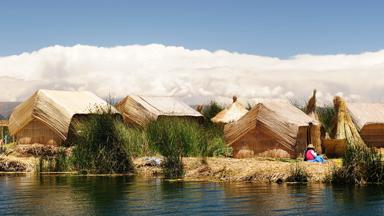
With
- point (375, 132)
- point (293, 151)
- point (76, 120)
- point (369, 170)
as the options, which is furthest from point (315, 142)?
point (76, 120)

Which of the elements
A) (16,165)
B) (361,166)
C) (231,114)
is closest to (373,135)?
(231,114)

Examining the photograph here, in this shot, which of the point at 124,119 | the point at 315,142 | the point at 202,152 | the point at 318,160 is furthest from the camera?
the point at 124,119

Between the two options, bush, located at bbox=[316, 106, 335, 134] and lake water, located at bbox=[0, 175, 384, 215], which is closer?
lake water, located at bbox=[0, 175, 384, 215]

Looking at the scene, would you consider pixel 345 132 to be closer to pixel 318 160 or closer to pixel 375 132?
pixel 375 132

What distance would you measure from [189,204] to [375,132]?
1595 cm

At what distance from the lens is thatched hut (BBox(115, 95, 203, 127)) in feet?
107

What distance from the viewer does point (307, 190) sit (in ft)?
56.5

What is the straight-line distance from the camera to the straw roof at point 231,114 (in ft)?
113

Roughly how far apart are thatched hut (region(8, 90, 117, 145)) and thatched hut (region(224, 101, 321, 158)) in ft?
21.8

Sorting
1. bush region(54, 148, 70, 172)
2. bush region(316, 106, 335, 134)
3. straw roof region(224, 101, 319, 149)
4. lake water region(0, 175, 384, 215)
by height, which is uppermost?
bush region(316, 106, 335, 134)

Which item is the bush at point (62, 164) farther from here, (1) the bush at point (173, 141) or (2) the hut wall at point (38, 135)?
(2) the hut wall at point (38, 135)

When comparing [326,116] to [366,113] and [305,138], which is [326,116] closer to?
[366,113]

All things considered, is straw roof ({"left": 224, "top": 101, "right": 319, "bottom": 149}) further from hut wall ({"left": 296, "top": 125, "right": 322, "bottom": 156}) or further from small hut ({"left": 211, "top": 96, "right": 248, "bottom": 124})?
small hut ({"left": 211, "top": 96, "right": 248, "bottom": 124})

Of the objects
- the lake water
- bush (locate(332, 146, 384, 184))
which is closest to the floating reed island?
bush (locate(332, 146, 384, 184))
